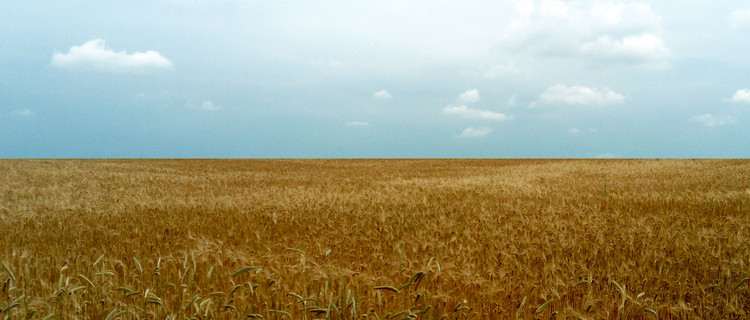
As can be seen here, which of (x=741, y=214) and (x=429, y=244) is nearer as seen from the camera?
(x=429, y=244)

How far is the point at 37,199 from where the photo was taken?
9.34 meters

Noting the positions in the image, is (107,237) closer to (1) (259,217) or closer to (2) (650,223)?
(1) (259,217)

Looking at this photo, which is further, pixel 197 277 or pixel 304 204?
pixel 304 204

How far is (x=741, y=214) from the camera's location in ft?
23.3

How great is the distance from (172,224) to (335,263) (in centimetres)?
331

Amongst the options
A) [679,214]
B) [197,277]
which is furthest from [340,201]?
[679,214]

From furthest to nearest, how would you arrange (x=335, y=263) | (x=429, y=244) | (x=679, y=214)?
(x=679, y=214)
(x=429, y=244)
(x=335, y=263)

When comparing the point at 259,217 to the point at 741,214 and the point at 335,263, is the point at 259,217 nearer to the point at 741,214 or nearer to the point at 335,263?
the point at 335,263

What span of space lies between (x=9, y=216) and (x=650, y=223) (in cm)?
980

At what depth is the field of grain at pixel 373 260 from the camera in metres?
2.91

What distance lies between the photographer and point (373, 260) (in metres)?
4.16

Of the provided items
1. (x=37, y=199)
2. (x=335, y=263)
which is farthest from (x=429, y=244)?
(x=37, y=199)

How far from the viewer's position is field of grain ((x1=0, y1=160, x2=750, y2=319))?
2.91 meters

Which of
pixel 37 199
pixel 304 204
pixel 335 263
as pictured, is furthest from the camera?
pixel 37 199
